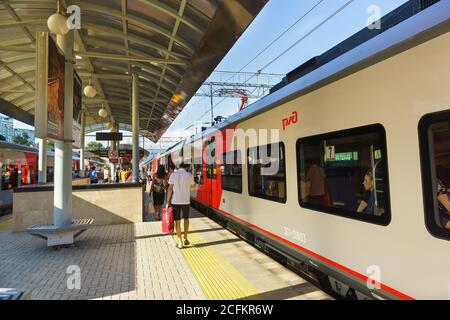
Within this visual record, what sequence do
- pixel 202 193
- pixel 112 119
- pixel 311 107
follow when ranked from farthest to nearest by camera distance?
pixel 112 119, pixel 202 193, pixel 311 107

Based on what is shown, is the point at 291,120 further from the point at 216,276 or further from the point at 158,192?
the point at 158,192

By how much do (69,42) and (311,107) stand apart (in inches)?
209

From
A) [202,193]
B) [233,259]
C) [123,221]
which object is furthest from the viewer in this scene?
[202,193]

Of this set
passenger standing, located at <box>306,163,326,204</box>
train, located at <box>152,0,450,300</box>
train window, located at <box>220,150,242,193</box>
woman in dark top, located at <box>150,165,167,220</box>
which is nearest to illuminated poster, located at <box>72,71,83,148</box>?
woman in dark top, located at <box>150,165,167,220</box>

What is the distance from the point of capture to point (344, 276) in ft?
11.1

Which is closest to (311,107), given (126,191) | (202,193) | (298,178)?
(298,178)

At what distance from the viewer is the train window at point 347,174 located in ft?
9.85

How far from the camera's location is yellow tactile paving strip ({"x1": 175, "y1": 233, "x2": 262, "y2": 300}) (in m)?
4.04

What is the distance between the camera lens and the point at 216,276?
470 cm

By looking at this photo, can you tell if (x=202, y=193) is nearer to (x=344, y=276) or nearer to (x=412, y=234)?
(x=344, y=276)

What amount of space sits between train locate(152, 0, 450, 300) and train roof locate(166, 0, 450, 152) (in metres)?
0.01

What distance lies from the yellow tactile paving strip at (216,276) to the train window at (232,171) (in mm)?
1466

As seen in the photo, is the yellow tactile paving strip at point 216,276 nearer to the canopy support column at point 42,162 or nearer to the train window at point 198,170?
the train window at point 198,170

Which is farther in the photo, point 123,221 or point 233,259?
point 123,221
